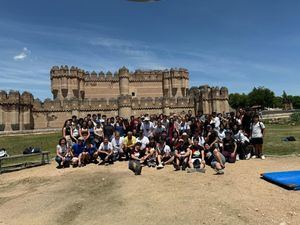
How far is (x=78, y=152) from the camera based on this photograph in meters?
13.5

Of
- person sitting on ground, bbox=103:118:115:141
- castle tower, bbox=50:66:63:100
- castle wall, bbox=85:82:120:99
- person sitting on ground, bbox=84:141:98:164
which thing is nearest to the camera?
person sitting on ground, bbox=84:141:98:164

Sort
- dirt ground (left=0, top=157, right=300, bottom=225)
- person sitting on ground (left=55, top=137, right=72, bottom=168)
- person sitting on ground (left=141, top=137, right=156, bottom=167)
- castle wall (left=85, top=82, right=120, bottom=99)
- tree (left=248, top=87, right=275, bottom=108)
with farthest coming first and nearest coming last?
tree (left=248, top=87, right=275, bottom=108)
castle wall (left=85, top=82, right=120, bottom=99)
person sitting on ground (left=55, top=137, right=72, bottom=168)
person sitting on ground (left=141, top=137, right=156, bottom=167)
dirt ground (left=0, top=157, right=300, bottom=225)

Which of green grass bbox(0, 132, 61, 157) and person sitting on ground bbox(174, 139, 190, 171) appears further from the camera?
green grass bbox(0, 132, 61, 157)

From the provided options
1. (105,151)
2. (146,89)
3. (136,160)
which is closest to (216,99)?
(146,89)

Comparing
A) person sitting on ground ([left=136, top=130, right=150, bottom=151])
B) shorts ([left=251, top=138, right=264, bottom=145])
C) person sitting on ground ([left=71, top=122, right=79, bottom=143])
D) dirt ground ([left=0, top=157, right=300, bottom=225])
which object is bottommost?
dirt ground ([left=0, top=157, right=300, bottom=225])

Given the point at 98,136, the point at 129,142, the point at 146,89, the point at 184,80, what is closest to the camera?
the point at 129,142

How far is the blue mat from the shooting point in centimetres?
829

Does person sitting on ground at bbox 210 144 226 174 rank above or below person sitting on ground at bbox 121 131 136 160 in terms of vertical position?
below

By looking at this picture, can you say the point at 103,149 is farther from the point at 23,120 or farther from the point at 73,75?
the point at 73,75

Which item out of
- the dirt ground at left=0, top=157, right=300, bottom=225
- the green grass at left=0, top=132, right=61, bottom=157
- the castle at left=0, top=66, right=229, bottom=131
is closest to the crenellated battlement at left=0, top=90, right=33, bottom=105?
the castle at left=0, top=66, right=229, bottom=131

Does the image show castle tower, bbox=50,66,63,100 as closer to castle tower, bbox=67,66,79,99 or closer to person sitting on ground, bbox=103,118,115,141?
castle tower, bbox=67,66,79,99

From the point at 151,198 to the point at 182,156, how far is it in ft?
12.4

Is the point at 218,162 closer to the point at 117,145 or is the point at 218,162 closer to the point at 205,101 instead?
the point at 117,145

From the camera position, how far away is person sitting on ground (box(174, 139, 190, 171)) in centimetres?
1150
